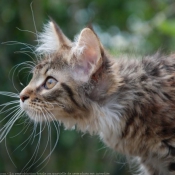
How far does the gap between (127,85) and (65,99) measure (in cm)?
25

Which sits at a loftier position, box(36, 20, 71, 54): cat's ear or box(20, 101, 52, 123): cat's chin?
box(36, 20, 71, 54): cat's ear

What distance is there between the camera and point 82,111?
1.75m

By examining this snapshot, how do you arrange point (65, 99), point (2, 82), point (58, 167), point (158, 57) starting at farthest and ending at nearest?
point (58, 167), point (2, 82), point (158, 57), point (65, 99)

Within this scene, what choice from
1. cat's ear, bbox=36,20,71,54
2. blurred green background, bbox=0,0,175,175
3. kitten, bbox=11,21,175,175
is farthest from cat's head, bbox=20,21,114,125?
blurred green background, bbox=0,0,175,175

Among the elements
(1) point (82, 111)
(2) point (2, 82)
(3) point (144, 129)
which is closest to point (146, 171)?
(3) point (144, 129)

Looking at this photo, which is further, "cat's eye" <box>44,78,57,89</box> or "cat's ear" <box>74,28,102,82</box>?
"cat's eye" <box>44,78,57,89</box>

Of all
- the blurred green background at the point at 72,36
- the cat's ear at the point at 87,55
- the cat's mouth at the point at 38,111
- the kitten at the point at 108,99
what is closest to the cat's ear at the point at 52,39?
the kitten at the point at 108,99

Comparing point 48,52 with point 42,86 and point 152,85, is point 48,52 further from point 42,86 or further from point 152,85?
point 152,85

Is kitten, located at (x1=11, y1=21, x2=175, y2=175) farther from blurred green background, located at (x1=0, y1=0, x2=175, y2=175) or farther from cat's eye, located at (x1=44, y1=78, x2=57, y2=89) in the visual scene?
blurred green background, located at (x1=0, y1=0, x2=175, y2=175)

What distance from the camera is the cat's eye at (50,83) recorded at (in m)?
1.74

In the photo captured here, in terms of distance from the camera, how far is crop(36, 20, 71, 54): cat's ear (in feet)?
6.11

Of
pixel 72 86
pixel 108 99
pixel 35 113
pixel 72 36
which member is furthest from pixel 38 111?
pixel 72 36

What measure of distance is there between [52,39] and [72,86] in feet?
0.93

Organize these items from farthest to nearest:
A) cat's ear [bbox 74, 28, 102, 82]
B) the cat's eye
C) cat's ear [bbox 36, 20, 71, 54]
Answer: cat's ear [bbox 36, 20, 71, 54] < the cat's eye < cat's ear [bbox 74, 28, 102, 82]
